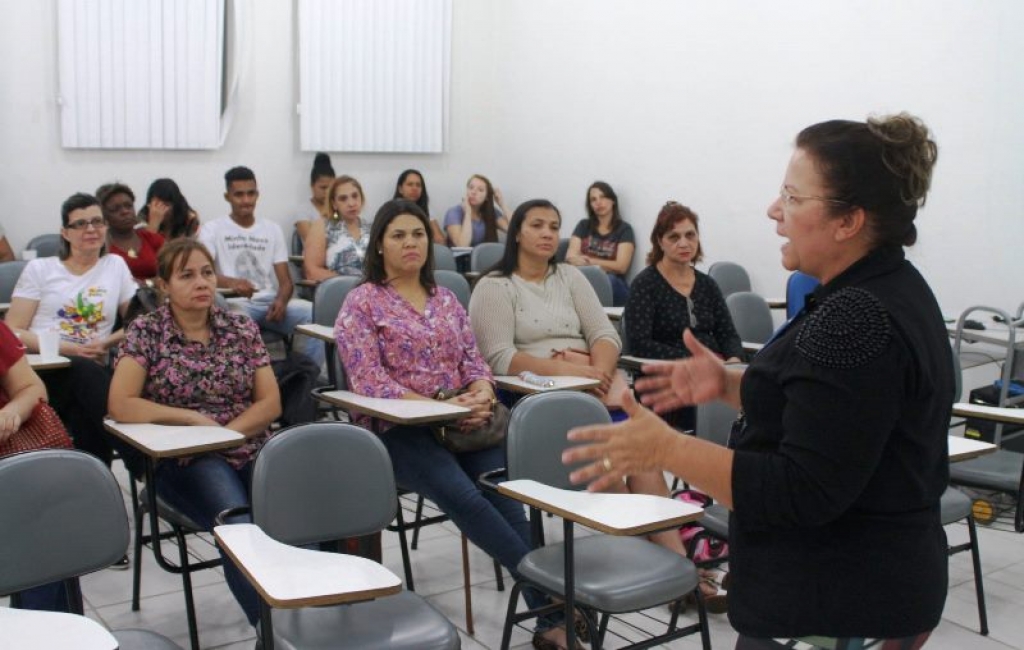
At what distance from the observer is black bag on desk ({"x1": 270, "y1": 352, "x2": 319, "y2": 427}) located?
3.49m

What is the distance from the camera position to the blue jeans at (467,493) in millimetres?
2822

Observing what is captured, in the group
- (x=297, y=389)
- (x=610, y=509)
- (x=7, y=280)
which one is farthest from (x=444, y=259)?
(x=610, y=509)

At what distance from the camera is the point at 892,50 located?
529 cm

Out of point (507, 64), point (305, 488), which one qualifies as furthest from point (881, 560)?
point (507, 64)

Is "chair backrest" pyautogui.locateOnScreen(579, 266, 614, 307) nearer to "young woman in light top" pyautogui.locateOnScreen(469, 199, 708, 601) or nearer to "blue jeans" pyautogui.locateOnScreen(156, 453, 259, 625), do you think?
"young woman in light top" pyautogui.locateOnScreen(469, 199, 708, 601)

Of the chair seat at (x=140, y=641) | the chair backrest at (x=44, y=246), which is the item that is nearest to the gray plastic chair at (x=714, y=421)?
the chair seat at (x=140, y=641)

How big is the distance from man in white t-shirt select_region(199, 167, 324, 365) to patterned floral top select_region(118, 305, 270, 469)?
216 cm

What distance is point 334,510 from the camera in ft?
8.02

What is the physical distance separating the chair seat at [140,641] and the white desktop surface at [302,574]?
0.73 ft

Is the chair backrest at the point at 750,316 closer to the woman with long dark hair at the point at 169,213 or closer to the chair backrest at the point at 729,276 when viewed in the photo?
the chair backrest at the point at 729,276

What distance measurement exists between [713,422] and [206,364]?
1.61 metres

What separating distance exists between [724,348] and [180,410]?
2256mm

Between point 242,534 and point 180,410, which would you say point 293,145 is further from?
point 242,534

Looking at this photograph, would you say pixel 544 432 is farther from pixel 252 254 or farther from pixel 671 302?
pixel 252 254
